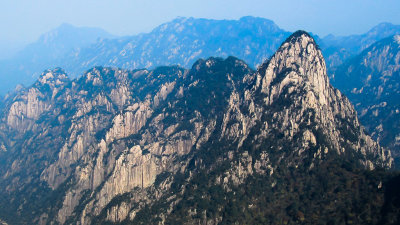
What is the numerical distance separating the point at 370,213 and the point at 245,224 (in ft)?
149

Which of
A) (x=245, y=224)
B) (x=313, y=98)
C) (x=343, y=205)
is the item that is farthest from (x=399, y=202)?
(x=313, y=98)

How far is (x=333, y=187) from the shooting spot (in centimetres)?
15188

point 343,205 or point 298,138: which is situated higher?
point 298,138

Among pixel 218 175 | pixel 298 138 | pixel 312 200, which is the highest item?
pixel 298 138

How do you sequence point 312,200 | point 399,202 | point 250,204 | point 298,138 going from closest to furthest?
1. point 399,202
2. point 312,200
3. point 250,204
4. point 298,138

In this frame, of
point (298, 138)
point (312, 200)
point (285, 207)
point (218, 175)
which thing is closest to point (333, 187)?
point (312, 200)

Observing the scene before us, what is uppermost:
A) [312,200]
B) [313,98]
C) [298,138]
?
[313,98]

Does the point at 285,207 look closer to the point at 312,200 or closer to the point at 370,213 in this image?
the point at 312,200

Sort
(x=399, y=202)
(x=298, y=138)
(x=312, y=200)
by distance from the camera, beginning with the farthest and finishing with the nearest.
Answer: (x=298, y=138) → (x=312, y=200) → (x=399, y=202)

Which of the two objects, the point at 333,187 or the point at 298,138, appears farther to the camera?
the point at 298,138

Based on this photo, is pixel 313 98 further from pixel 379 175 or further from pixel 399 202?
pixel 399 202

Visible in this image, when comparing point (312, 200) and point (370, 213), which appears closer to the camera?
point (370, 213)

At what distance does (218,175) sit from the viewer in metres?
178

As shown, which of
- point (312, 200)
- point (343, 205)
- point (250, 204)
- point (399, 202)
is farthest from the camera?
point (250, 204)
